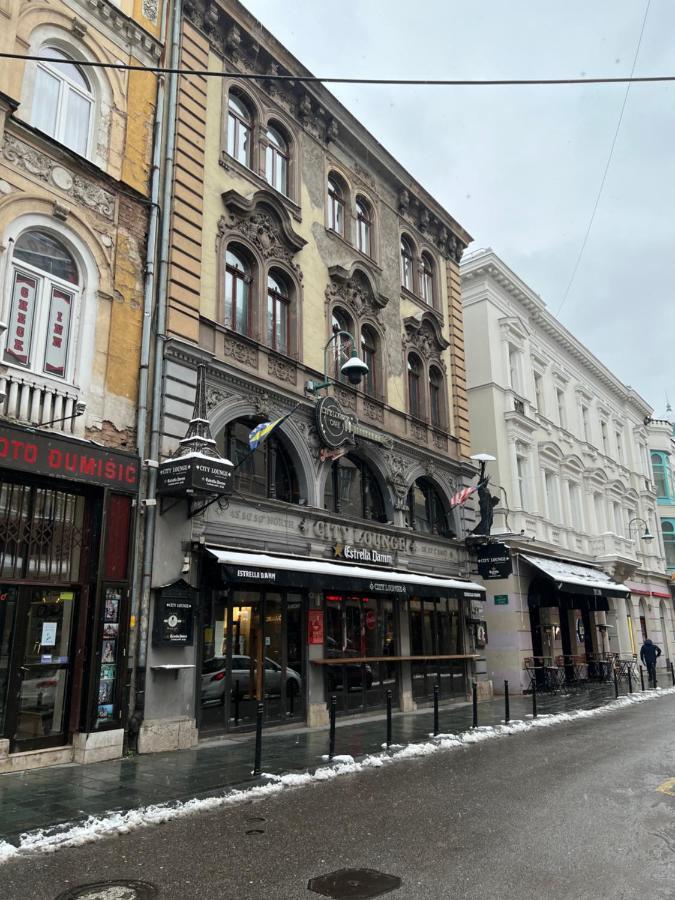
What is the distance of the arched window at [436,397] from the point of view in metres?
22.6

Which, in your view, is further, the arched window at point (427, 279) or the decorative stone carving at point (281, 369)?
the arched window at point (427, 279)

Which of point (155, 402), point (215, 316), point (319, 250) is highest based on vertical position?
point (319, 250)

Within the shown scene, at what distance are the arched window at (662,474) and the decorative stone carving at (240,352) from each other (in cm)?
3671

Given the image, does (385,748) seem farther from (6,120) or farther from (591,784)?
(6,120)

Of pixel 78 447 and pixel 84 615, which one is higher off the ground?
pixel 78 447

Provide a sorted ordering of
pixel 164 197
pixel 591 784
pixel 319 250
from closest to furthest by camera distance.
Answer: pixel 591 784
pixel 164 197
pixel 319 250

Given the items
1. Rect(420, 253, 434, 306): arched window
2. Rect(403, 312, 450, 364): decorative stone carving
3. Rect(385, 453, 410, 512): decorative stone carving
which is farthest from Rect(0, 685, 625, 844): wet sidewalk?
Rect(420, 253, 434, 306): arched window

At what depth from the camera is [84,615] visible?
1109 centimetres

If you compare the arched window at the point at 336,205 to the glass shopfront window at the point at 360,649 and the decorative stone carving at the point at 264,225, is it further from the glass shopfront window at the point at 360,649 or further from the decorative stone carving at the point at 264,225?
the glass shopfront window at the point at 360,649

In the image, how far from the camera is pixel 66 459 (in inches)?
435

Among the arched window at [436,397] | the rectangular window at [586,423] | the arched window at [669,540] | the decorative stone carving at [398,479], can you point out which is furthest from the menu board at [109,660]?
the arched window at [669,540]

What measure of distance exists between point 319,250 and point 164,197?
521 cm

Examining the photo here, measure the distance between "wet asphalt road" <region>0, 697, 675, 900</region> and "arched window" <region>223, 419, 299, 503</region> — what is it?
22.2ft

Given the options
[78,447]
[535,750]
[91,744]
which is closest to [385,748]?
[535,750]
